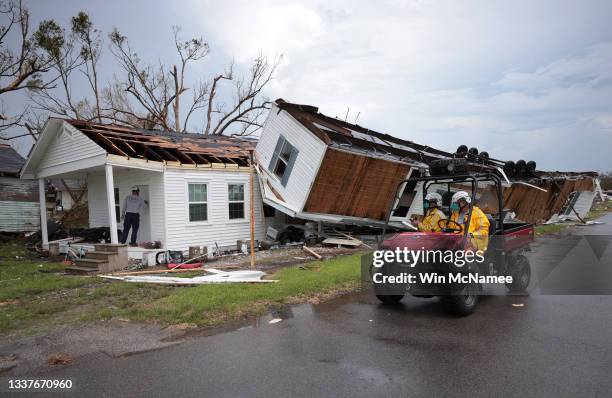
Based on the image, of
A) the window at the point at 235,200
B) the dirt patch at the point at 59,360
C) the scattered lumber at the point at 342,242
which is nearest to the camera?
the dirt patch at the point at 59,360

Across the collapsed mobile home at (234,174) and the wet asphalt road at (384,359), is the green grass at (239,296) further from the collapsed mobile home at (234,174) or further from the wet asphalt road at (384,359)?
the collapsed mobile home at (234,174)

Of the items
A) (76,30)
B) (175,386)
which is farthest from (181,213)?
(76,30)

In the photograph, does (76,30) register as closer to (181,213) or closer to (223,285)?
(181,213)

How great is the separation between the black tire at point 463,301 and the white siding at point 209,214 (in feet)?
33.6

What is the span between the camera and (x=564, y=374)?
4305 mm

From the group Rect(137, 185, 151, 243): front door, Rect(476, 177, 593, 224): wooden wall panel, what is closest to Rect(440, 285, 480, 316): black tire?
Rect(137, 185, 151, 243): front door

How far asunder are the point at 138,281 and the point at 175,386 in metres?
5.94

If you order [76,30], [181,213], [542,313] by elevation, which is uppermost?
[76,30]

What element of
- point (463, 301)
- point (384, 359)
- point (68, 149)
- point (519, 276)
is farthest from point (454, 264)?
point (68, 149)

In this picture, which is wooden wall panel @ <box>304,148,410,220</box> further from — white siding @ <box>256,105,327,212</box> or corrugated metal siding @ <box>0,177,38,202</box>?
A: corrugated metal siding @ <box>0,177,38,202</box>

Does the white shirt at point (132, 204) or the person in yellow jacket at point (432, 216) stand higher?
the white shirt at point (132, 204)

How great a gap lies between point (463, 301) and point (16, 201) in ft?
81.7

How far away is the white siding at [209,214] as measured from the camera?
1427 cm

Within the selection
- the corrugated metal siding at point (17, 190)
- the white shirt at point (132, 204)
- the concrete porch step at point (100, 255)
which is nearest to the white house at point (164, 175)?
the white shirt at point (132, 204)
